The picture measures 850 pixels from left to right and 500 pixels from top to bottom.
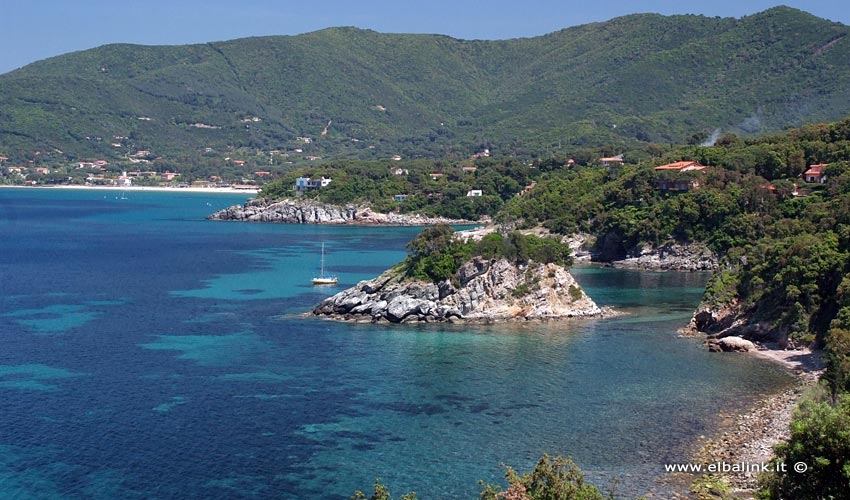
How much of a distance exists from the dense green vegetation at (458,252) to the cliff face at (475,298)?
1.36 ft

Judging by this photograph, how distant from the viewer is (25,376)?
40.9m

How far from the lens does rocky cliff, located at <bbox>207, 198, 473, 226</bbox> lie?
12988 cm

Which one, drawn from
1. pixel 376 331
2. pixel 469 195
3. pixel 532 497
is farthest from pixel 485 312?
pixel 469 195

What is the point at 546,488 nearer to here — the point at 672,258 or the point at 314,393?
the point at 314,393

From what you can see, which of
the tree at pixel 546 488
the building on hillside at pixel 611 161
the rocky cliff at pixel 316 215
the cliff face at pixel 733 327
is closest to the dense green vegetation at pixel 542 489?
the tree at pixel 546 488

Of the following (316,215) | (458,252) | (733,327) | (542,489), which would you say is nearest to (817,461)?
(542,489)

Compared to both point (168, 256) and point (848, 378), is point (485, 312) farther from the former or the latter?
point (168, 256)

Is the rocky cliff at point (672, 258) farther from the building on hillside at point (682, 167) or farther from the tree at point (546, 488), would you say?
the tree at point (546, 488)

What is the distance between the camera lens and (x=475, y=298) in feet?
176

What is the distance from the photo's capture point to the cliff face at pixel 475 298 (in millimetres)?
53000

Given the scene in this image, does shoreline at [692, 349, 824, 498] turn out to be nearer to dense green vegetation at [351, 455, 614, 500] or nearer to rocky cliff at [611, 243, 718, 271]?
dense green vegetation at [351, 455, 614, 500]

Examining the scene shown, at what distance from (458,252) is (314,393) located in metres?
18.0

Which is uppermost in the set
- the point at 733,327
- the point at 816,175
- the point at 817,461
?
the point at 816,175

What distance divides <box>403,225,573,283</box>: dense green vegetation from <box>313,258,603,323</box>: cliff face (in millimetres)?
415
